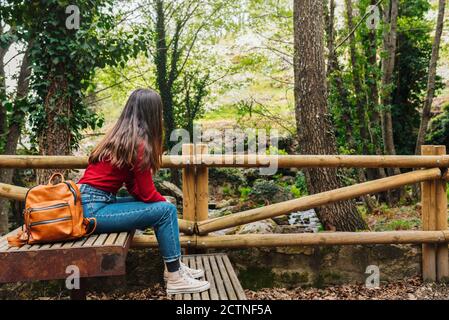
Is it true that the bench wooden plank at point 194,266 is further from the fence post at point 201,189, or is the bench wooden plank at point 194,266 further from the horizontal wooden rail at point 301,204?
the fence post at point 201,189

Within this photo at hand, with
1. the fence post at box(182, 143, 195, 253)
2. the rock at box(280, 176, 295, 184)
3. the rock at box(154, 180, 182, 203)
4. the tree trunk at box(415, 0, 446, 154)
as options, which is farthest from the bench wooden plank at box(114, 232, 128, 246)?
the rock at box(280, 176, 295, 184)

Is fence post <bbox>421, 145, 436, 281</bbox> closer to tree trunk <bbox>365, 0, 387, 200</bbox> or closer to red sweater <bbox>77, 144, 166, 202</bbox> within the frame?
red sweater <bbox>77, 144, 166, 202</bbox>

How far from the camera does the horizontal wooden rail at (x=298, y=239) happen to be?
4258 millimetres

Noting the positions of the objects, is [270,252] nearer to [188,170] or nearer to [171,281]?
[188,170]

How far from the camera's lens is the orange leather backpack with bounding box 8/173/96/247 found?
2.69 meters

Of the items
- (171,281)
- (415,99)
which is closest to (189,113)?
(415,99)

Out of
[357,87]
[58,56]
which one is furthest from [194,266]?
[357,87]

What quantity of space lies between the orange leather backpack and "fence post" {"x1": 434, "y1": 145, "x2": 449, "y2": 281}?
360 cm

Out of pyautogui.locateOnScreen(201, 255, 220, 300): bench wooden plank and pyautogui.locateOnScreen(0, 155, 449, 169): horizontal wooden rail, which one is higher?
pyautogui.locateOnScreen(0, 155, 449, 169): horizontal wooden rail

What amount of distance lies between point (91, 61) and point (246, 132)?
10419 mm

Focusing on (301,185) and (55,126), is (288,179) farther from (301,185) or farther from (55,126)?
(55,126)

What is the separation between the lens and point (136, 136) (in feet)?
9.96

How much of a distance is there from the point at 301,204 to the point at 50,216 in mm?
2390

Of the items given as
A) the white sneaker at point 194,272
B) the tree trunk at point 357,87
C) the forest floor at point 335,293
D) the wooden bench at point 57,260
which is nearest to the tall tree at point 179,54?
the tree trunk at point 357,87
